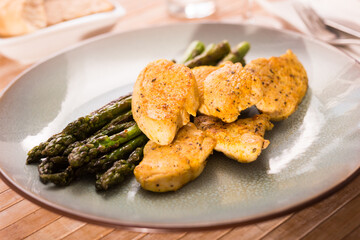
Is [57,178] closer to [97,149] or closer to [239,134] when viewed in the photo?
[97,149]

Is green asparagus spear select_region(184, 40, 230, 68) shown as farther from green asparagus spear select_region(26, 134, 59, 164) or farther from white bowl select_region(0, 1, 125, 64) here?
green asparagus spear select_region(26, 134, 59, 164)

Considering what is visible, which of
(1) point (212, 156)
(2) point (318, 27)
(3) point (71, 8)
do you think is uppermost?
(3) point (71, 8)

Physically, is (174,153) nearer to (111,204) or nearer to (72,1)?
(111,204)

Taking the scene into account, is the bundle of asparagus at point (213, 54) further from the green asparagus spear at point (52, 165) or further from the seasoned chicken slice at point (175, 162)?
the green asparagus spear at point (52, 165)

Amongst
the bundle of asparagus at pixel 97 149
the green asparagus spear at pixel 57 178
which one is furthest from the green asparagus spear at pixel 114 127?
the green asparagus spear at pixel 57 178

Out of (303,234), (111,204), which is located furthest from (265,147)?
(111,204)

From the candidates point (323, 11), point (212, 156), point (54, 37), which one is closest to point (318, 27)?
point (323, 11)
